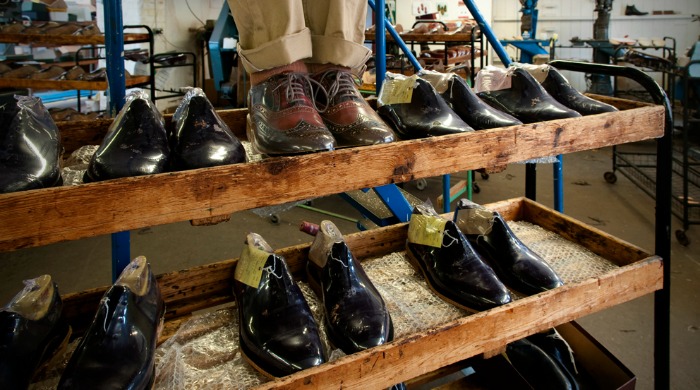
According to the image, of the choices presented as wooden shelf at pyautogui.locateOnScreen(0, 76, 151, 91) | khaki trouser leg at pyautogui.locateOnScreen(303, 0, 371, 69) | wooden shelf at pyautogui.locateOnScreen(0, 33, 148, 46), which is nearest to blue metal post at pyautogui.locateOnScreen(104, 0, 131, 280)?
khaki trouser leg at pyautogui.locateOnScreen(303, 0, 371, 69)

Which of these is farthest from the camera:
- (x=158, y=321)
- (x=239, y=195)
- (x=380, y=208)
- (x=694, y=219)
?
(x=694, y=219)

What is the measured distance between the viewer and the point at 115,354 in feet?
2.83

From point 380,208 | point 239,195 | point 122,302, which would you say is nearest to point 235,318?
point 122,302

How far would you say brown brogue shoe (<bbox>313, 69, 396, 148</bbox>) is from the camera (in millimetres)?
945

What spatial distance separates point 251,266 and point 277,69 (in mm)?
460

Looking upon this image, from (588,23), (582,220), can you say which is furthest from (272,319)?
(588,23)

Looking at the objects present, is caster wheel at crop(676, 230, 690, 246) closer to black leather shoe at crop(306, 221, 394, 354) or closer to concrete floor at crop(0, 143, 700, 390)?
concrete floor at crop(0, 143, 700, 390)

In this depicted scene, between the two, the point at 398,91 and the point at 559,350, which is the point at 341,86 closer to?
the point at 398,91

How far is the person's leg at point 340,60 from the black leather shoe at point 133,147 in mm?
331

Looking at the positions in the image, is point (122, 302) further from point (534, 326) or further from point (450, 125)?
point (534, 326)

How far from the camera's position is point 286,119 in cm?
93

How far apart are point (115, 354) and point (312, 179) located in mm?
460

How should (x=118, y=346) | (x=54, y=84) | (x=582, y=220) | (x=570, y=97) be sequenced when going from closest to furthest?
(x=118, y=346)
(x=570, y=97)
(x=582, y=220)
(x=54, y=84)

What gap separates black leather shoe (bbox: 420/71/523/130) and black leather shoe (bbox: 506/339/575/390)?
2.63 feet
